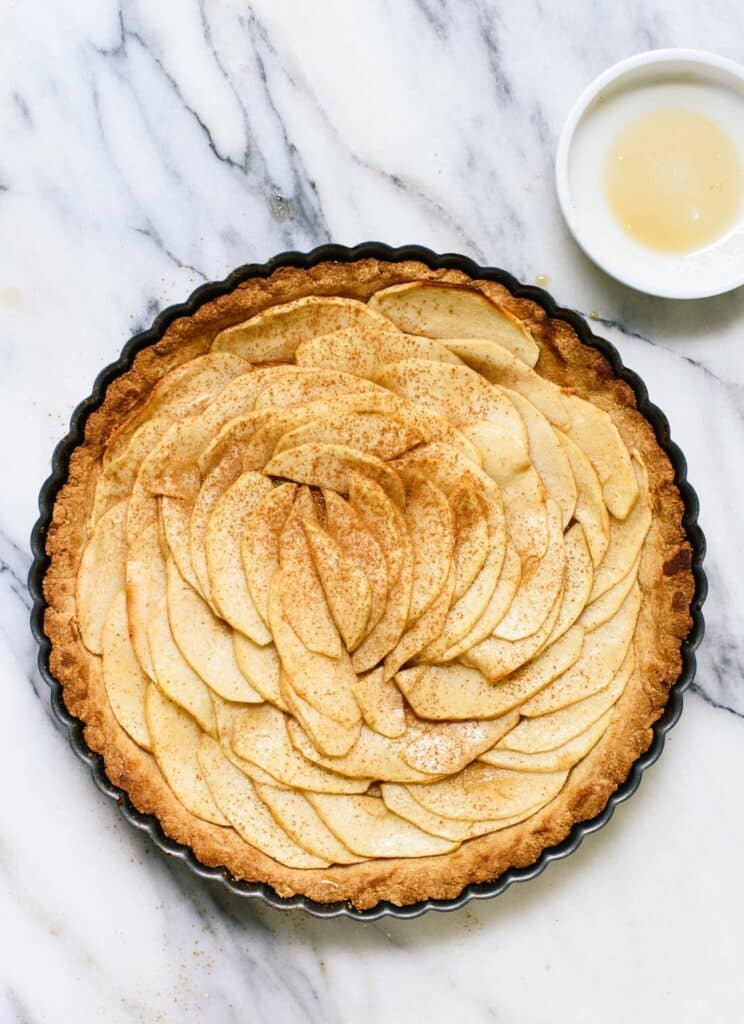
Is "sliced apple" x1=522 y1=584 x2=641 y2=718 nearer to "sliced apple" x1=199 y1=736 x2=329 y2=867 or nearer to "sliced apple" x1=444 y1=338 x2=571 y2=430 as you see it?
"sliced apple" x1=444 y1=338 x2=571 y2=430

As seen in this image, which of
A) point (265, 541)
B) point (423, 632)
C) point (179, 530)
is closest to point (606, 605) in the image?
point (423, 632)

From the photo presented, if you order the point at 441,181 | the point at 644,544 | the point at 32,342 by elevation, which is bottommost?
the point at 32,342

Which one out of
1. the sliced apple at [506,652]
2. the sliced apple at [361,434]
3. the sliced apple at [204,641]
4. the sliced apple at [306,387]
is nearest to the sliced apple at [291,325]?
the sliced apple at [306,387]

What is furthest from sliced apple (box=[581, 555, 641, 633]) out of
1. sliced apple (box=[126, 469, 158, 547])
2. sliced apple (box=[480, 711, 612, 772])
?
sliced apple (box=[126, 469, 158, 547])

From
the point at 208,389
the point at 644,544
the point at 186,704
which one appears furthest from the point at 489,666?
the point at 208,389

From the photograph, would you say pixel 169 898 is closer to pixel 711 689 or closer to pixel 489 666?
pixel 489 666

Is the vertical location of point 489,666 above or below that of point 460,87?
below
